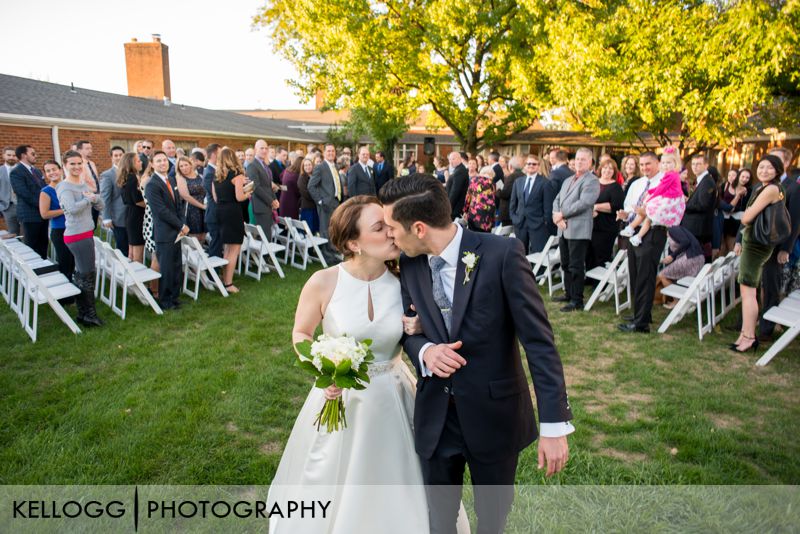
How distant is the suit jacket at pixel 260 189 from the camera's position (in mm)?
9914

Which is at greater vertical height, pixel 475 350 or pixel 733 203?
pixel 733 203

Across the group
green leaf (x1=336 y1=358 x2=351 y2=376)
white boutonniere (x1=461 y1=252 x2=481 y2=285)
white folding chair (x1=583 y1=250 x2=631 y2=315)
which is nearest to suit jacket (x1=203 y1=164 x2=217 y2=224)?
white folding chair (x1=583 y1=250 x2=631 y2=315)

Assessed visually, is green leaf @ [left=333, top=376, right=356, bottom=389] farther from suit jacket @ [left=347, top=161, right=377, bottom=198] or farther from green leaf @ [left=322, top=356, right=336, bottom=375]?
suit jacket @ [left=347, top=161, right=377, bottom=198]

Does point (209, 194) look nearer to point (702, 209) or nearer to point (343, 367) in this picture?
point (343, 367)

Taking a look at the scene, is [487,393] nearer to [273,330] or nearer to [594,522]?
[594,522]

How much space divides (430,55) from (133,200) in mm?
17078

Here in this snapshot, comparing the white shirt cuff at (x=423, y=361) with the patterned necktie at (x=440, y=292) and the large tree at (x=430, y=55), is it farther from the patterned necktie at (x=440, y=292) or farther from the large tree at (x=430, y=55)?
the large tree at (x=430, y=55)

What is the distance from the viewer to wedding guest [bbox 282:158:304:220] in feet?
39.3

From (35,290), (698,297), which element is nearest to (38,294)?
(35,290)

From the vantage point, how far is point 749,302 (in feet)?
19.9

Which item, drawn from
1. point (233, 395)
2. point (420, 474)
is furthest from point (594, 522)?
point (233, 395)

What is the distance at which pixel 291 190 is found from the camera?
12.0 meters

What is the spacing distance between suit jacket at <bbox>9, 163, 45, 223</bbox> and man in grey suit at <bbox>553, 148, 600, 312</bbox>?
335 inches

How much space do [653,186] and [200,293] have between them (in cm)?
715
